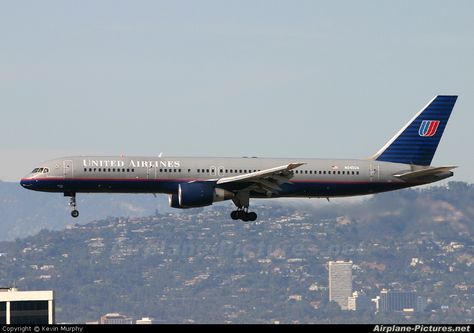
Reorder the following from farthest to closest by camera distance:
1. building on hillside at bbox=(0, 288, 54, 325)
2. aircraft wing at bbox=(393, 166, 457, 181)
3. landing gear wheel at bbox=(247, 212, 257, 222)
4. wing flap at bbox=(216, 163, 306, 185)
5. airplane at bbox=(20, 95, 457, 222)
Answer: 1. building on hillside at bbox=(0, 288, 54, 325)
2. landing gear wheel at bbox=(247, 212, 257, 222)
3. aircraft wing at bbox=(393, 166, 457, 181)
4. airplane at bbox=(20, 95, 457, 222)
5. wing flap at bbox=(216, 163, 306, 185)

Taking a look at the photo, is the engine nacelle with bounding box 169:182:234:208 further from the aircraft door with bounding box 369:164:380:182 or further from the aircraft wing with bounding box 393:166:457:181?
the aircraft wing with bounding box 393:166:457:181

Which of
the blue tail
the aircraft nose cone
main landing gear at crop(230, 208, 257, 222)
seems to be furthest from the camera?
the blue tail

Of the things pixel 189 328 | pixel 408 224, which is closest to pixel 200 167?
pixel 189 328

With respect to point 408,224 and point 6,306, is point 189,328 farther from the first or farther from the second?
point 408,224

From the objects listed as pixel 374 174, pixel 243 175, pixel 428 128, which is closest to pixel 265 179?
pixel 243 175

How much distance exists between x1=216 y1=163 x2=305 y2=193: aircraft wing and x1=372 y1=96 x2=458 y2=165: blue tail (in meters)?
9.27

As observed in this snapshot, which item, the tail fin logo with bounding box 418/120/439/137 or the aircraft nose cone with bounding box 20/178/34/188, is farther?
the tail fin logo with bounding box 418/120/439/137

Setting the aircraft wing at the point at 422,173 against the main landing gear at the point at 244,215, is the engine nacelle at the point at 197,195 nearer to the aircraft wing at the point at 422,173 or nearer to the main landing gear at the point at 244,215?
the main landing gear at the point at 244,215

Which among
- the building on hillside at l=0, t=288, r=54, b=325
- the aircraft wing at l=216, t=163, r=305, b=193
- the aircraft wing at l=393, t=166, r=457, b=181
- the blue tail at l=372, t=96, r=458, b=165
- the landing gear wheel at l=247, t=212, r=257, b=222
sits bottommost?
the building on hillside at l=0, t=288, r=54, b=325

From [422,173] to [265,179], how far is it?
11417mm

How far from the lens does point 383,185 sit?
9412cm

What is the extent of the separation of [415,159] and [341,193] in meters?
6.54

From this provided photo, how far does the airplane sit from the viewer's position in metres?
88.6

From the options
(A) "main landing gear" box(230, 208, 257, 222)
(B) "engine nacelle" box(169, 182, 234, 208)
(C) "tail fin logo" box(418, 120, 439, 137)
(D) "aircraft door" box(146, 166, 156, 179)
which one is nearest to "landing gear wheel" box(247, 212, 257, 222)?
(A) "main landing gear" box(230, 208, 257, 222)
